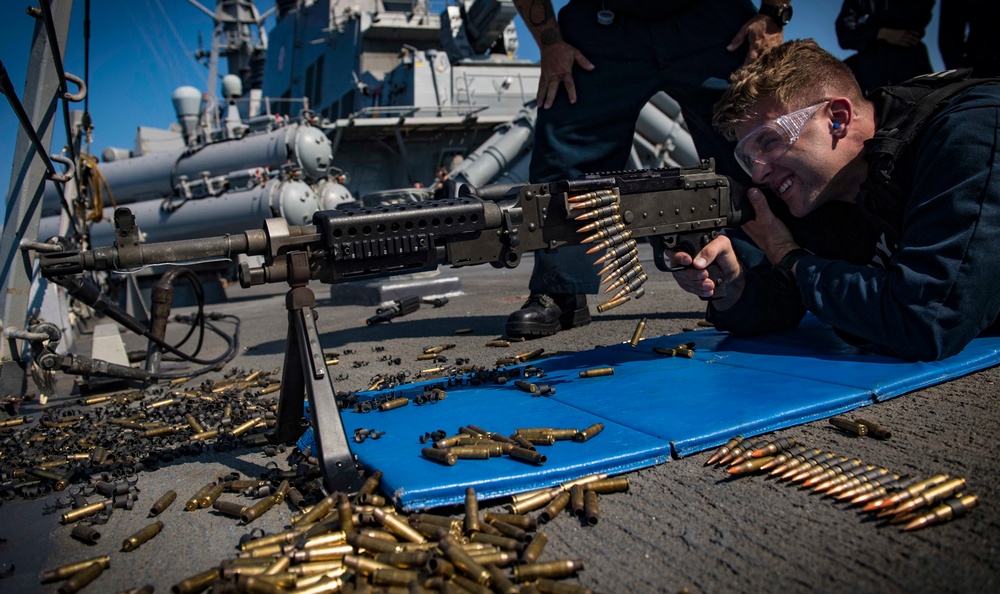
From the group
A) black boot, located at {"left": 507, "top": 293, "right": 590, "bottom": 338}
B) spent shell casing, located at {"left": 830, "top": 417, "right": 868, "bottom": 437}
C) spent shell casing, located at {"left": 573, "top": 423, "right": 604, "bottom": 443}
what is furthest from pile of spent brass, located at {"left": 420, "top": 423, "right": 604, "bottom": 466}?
black boot, located at {"left": 507, "top": 293, "right": 590, "bottom": 338}

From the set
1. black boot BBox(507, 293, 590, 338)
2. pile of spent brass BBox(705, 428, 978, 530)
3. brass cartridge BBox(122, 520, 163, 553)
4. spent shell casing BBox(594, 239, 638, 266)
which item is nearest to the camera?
pile of spent brass BBox(705, 428, 978, 530)

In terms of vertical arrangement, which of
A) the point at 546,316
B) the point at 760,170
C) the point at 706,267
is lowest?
the point at 546,316

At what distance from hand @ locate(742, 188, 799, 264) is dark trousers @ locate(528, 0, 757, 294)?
3.76 feet

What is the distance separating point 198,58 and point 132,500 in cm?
3730

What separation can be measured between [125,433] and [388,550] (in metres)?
2.89

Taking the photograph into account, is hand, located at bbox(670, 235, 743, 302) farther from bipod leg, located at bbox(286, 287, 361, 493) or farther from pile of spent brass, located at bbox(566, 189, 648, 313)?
bipod leg, located at bbox(286, 287, 361, 493)

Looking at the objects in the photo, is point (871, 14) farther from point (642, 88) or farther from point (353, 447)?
point (353, 447)

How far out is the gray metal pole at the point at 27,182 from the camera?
16.4 ft

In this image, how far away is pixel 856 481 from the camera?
2.45 m

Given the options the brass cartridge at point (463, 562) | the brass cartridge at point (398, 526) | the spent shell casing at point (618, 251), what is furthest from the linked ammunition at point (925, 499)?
the spent shell casing at point (618, 251)

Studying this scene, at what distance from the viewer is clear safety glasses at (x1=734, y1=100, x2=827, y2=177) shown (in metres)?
3.55

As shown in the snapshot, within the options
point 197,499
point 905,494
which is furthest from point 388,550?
point 905,494

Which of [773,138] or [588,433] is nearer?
[588,433]

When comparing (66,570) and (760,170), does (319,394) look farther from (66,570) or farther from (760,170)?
(760,170)
